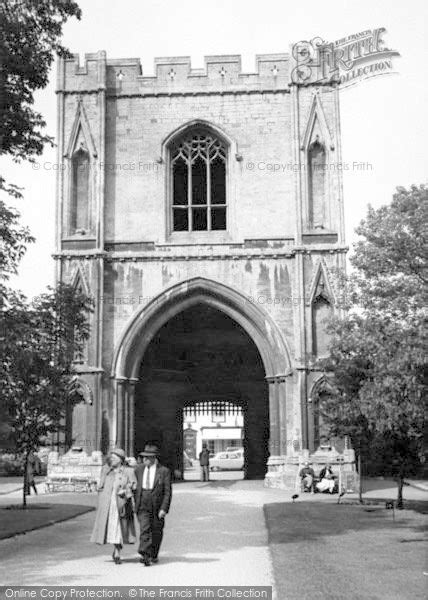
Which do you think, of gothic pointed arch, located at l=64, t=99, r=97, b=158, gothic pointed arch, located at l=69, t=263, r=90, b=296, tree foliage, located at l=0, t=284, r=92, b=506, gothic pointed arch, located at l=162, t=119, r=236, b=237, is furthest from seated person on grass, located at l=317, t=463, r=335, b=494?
gothic pointed arch, located at l=64, t=99, r=97, b=158

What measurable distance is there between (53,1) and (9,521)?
30.3 ft

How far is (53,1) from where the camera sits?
38.0 ft

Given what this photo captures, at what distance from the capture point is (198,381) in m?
33.5

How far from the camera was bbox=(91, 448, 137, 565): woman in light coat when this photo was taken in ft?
34.5

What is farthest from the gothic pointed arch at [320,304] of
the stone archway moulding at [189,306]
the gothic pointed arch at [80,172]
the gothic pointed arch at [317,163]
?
the gothic pointed arch at [80,172]

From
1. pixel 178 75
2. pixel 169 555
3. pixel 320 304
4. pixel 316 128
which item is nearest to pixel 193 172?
pixel 178 75

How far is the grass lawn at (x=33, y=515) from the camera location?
14.4 metres

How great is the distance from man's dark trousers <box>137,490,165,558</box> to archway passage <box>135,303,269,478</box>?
20.8 m

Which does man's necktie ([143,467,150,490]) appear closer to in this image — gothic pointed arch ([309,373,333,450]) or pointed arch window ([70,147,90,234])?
gothic pointed arch ([309,373,333,450])

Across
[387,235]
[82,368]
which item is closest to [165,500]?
[387,235]

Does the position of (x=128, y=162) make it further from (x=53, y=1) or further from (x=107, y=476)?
(x=107, y=476)

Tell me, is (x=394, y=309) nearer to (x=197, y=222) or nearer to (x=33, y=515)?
(x=33, y=515)

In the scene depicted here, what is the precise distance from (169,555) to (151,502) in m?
0.97

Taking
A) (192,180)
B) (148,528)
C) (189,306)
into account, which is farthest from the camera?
(192,180)
